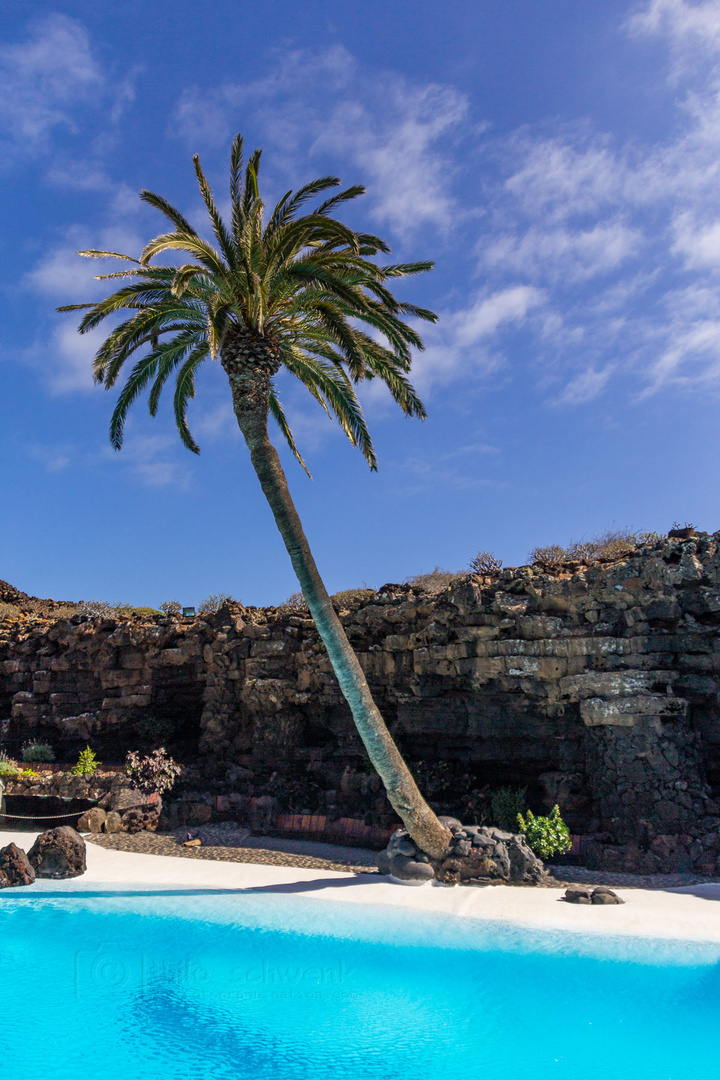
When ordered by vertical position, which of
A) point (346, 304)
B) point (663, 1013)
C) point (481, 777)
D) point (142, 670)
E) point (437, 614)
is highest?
point (346, 304)

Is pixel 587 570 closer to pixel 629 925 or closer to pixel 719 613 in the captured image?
pixel 719 613

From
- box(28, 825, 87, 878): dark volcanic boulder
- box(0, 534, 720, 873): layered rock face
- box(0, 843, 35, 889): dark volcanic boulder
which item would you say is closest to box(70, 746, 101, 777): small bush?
box(0, 534, 720, 873): layered rock face

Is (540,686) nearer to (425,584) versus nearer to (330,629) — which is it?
(330,629)

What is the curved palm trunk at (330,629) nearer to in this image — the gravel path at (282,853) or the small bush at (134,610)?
the gravel path at (282,853)

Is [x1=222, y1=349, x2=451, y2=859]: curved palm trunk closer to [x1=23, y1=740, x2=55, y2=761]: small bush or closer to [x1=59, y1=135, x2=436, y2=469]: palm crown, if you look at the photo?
[x1=59, y1=135, x2=436, y2=469]: palm crown

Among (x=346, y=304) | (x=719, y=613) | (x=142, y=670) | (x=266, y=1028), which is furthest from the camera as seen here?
(x=142, y=670)

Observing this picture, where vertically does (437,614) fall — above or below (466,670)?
above

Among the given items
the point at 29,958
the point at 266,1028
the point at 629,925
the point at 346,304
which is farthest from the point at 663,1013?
the point at 346,304

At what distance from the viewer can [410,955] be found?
352 inches

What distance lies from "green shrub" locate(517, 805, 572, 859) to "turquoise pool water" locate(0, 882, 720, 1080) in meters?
3.65

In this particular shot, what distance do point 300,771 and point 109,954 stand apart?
366 inches

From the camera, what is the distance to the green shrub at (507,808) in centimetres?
1475

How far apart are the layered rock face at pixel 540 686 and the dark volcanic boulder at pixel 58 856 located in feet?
20.8

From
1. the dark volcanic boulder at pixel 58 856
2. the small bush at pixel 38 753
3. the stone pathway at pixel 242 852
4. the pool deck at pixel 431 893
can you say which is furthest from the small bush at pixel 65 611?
the dark volcanic boulder at pixel 58 856
